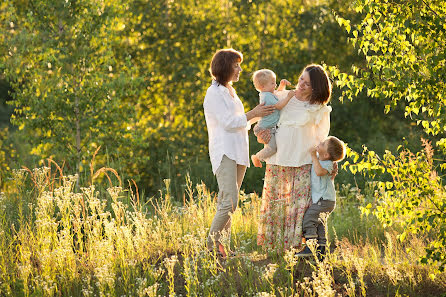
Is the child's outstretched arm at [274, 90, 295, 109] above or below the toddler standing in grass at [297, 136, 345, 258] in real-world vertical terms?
above

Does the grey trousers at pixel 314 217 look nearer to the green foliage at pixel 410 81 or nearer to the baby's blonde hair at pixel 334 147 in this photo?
the baby's blonde hair at pixel 334 147

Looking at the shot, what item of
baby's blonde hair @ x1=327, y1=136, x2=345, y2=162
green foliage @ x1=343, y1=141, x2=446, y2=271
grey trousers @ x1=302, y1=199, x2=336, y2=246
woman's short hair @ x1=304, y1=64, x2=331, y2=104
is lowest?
grey trousers @ x1=302, y1=199, x2=336, y2=246

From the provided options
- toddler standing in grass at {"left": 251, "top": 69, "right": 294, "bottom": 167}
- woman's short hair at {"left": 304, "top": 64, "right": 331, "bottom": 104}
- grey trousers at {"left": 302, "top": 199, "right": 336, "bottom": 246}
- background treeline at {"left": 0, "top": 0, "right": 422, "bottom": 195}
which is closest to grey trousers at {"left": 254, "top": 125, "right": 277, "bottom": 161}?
A: toddler standing in grass at {"left": 251, "top": 69, "right": 294, "bottom": 167}

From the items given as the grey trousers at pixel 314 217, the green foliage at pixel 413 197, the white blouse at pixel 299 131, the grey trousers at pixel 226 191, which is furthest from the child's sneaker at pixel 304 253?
the green foliage at pixel 413 197

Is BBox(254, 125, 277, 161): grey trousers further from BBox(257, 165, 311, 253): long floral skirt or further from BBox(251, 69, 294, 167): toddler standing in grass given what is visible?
BBox(257, 165, 311, 253): long floral skirt

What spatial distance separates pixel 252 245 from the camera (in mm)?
6410

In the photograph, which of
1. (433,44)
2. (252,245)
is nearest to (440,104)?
(433,44)

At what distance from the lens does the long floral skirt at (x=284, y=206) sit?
573 cm

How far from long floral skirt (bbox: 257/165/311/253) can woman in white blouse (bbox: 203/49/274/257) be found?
39 cm

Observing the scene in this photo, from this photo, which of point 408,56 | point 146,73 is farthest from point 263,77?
point 146,73

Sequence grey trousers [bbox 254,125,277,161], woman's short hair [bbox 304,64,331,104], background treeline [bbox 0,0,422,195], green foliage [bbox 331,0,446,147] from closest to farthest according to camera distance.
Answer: green foliage [bbox 331,0,446,147] < woman's short hair [bbox 304,64,331,104] < grey trousers [bbox 254,125,277,161] < background treeline [bbox 0,0,422,195]

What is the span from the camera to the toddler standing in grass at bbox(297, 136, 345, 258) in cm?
554

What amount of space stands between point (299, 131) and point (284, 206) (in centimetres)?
70

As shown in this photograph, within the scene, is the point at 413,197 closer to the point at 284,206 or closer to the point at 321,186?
the point at 321,186
